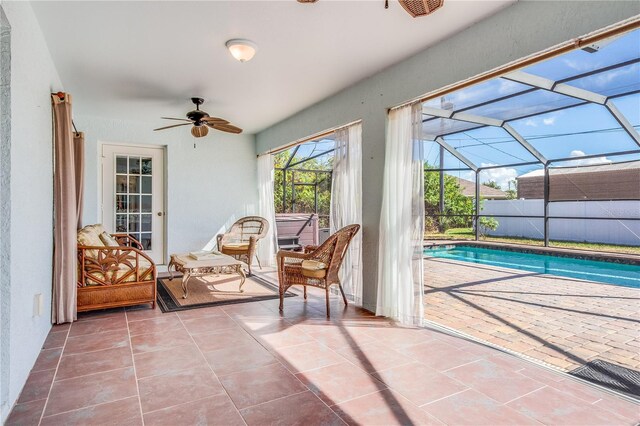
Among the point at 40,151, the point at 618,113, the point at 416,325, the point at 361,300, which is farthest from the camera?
the point at 618,113

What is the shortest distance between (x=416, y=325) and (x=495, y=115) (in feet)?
18.0

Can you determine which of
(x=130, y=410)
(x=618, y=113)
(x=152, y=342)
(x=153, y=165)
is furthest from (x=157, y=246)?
(x=618, y=113)

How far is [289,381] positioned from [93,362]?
4.67 ft

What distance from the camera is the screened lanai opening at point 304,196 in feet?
27.5

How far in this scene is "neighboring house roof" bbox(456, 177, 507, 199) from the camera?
11.3m

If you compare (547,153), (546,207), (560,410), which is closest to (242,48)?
(560,410)

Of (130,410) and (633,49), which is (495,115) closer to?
(633,49)

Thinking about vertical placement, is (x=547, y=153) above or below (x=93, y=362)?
above

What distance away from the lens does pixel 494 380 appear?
2.28 meters

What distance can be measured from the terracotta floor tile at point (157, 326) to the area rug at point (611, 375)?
122 inches

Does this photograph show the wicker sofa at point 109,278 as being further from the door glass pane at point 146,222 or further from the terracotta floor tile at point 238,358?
the door glass pane at point 146,222

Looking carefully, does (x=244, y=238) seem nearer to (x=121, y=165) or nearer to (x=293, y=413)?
(x=121, y=165)

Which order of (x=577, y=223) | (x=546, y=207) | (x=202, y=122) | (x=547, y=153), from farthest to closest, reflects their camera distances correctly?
(x=577, y=223) → (x=546, y=207) → (x=547, y=153) → (x=202, y=122)

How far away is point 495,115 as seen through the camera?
7.18 metres
